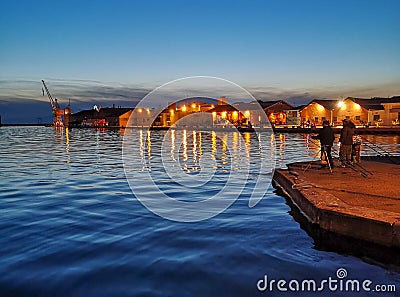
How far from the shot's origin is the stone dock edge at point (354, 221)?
7.59 m

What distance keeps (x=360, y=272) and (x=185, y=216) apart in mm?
5405

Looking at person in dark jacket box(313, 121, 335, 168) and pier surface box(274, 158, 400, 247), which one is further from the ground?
person in dark jacket box(313, 121, 335, 168)

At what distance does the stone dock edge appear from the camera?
7.59 meters

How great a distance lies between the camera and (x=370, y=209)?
8.43 m

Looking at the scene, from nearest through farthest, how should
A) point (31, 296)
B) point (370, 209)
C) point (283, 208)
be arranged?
point (31, 296), point (370, 209), point (283, 208)

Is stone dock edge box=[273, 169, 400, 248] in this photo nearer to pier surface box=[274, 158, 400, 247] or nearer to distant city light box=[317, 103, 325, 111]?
pier surface box=[274, 158, 400, 247]

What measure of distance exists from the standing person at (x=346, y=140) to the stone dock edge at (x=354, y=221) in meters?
6.74

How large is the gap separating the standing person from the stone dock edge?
674 centimetres

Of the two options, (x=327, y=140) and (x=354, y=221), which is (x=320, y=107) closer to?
(x=327, y=140)

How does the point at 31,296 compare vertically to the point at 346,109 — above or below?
below

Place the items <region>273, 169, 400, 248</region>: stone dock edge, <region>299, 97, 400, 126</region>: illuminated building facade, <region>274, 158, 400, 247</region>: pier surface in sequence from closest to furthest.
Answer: <region>273, 169, 400, 248</region>: stone dock edge, <region>274, 158, 400, 247</region>: pier surface, <region>299, 97, 400, 126</region>: illuminated building facade

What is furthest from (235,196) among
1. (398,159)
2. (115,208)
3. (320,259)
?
(398,159)

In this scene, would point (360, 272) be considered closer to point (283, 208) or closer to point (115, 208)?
point (283, 208)

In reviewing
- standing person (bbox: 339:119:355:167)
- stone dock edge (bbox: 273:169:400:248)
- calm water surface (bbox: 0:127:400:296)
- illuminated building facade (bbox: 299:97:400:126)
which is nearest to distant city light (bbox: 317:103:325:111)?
illuminated building facade (bbox: 299:97:400:126)
